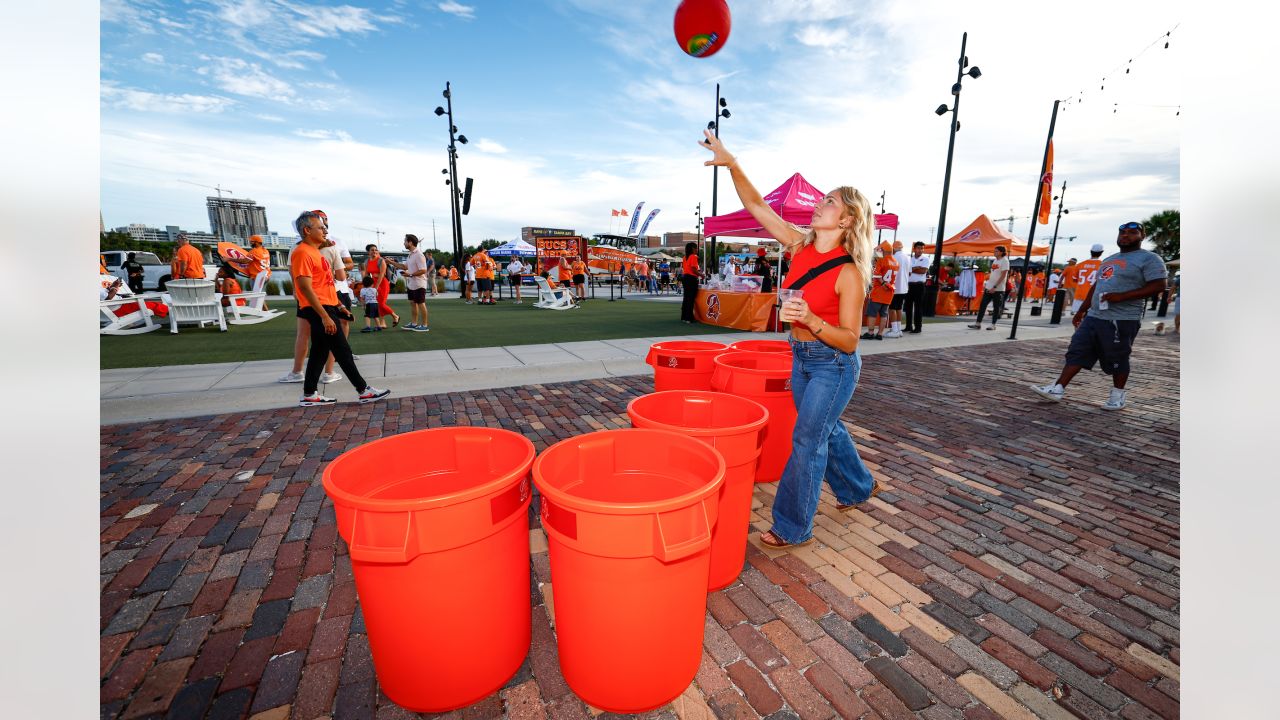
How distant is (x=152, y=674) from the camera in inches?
83.7

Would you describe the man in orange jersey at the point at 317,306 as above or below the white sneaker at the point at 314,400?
above

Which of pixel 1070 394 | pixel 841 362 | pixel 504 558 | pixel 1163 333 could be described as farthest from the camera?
pixel 1163 333

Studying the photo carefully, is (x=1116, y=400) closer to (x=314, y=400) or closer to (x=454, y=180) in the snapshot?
(x=314, y=400)

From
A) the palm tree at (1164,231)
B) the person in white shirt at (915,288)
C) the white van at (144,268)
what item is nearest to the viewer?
the person in white shirt at (915,288)

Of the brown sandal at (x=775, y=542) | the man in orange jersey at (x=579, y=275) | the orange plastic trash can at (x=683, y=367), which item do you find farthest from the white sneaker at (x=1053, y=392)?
the man in orange jersey at (x=579, y=275)

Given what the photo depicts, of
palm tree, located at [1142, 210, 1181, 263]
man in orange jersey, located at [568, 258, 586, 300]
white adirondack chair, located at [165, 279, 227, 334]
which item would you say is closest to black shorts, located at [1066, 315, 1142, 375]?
white adirondack chair, located at [165, 279, 227, 334]

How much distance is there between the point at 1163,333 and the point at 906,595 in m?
16.7

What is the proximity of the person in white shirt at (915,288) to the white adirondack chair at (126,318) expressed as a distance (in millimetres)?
16182

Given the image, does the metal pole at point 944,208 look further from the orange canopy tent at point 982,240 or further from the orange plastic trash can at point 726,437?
the orange plastic trash can at point 726,437

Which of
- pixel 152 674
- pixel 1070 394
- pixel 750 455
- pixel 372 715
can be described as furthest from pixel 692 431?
pixel 1070 394


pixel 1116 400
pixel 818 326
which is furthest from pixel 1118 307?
pixel 818 326

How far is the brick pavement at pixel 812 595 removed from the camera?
2051 mm

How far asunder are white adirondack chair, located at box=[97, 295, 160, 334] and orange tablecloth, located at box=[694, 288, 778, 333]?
1213 centimetres

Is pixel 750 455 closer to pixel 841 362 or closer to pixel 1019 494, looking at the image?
pixel 841 362
